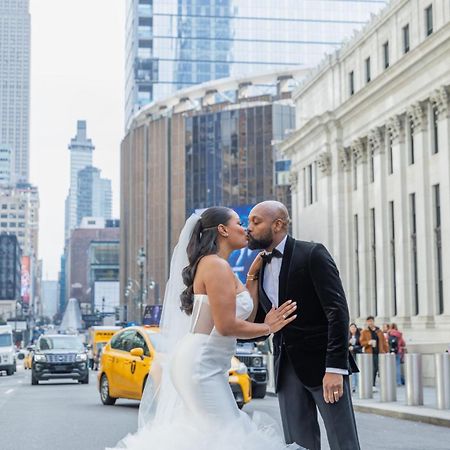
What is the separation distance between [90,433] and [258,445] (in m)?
8.04

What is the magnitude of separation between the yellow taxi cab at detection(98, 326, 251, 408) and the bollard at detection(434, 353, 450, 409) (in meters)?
3.41

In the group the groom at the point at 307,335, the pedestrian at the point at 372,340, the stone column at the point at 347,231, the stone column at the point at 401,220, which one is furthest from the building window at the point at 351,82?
the groom at the point at 307,335

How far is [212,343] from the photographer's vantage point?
5.29 meters

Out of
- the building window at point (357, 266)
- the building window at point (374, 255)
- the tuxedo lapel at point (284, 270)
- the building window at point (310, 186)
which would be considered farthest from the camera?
the building window at point (310, 186)

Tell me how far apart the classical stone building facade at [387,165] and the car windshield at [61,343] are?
13676 mm

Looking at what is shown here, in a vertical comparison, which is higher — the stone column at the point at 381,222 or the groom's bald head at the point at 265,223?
the stone column at the point at 381,222

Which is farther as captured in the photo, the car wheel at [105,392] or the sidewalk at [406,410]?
the car wheel at [105,392]

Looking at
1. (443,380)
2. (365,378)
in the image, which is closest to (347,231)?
(365,378)

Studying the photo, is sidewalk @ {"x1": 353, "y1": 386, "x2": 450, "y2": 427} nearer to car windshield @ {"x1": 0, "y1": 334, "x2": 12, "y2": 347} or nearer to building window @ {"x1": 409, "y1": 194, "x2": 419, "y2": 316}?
building window @ {"x1": 409, "y1": 194, "x2": 419, "y2": 316}

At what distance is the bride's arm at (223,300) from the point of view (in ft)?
17.0

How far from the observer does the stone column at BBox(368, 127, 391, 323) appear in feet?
139

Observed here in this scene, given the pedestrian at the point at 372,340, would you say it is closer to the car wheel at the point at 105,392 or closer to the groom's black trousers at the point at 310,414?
the car wheel at the point at 105,392

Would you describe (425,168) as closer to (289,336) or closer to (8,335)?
(8,335)

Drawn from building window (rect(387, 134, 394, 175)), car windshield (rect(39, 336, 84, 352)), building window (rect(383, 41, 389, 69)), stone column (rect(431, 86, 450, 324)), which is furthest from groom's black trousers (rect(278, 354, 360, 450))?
building window (rect(383, 41, 389, 69))
